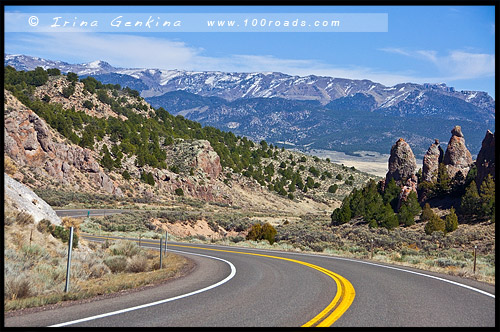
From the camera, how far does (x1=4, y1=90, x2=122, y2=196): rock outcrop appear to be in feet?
223

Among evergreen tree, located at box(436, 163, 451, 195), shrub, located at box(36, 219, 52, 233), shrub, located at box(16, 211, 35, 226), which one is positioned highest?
evergreen tree, located at box(436, 163, 451, 195)

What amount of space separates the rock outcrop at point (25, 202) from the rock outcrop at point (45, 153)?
5275 centimetres

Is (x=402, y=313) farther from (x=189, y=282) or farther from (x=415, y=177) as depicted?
(x=415, y=177)

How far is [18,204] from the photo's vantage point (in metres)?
17.2

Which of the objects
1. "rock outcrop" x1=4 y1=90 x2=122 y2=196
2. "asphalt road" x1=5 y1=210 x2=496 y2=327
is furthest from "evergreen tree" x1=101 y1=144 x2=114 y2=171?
"asphalt road" x1=5 y1=210 x2=496 y2=327

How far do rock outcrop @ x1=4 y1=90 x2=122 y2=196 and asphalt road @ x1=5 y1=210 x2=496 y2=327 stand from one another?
62174 millimetres

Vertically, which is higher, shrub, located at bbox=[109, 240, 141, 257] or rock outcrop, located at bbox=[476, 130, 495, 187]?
rock outcrop, located at bbox=[476, 130, 495, 187]

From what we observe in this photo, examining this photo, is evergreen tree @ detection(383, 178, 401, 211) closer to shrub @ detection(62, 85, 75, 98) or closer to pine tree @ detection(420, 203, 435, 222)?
pine tree @ detection(420, 203, 435, 222)

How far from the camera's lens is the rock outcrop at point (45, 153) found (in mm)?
67875

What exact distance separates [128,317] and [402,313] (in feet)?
17.2

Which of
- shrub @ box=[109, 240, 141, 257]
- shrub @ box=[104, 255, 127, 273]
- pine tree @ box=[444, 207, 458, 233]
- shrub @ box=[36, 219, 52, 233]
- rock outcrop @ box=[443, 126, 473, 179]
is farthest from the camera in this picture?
rock outcrop @ box=[443, 126, 473, 179]

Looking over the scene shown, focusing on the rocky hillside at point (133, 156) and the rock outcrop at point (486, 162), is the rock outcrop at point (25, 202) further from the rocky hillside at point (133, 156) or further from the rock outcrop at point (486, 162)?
the rock outcrop at point (486, 162)

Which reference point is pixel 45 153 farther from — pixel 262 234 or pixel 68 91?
pixel 262 234
